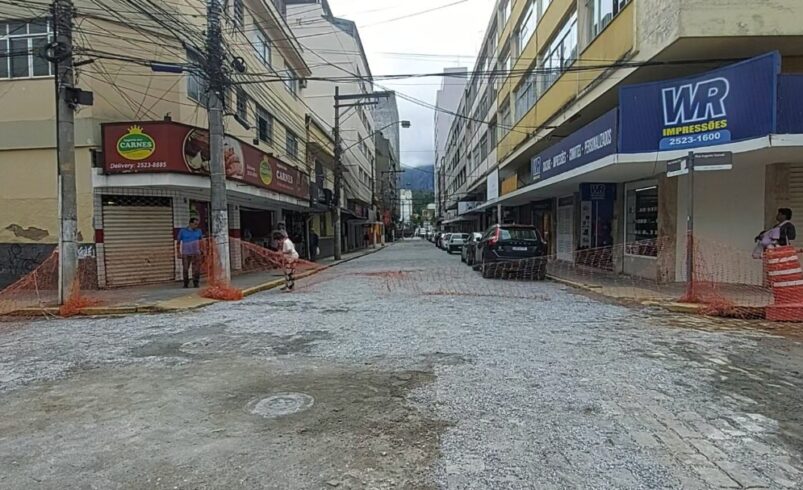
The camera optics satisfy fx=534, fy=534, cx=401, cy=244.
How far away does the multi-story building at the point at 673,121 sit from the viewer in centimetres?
1056

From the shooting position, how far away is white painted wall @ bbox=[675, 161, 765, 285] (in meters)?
12.2

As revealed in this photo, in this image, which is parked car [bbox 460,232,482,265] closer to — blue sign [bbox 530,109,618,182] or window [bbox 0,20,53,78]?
blue sign [bbox 530,109,618,182]

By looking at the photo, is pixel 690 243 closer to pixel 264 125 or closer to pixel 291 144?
pixel 264 125

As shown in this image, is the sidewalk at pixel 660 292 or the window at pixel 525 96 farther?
the window at pixel 525 96

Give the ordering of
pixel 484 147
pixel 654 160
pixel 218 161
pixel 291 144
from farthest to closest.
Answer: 1. pixel 484 147
2. pixel 291 144
3. pixel 218 161
4. pixel 654 160

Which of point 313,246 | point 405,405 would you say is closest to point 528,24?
point 313,246

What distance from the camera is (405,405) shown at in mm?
4656

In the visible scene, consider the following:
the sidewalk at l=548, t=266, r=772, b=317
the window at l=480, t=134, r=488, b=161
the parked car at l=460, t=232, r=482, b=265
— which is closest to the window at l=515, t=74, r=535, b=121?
the parked car at l=460, t=232, r=482, b=265

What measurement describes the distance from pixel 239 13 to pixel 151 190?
→ 337 inches

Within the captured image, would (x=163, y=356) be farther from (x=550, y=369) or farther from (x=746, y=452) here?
(x=746, y=452)

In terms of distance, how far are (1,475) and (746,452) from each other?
4928mm

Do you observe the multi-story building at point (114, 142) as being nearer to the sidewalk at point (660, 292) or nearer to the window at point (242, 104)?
the window at point (242, 104)

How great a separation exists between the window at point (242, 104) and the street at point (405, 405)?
1230 cm

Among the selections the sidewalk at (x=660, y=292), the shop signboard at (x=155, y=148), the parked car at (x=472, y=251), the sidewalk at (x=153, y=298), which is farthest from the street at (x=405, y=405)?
the parked car at (x=472, y=251)
